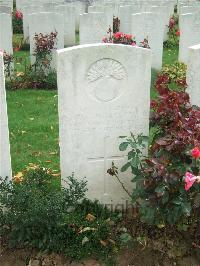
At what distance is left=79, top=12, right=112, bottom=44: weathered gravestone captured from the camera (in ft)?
29.5

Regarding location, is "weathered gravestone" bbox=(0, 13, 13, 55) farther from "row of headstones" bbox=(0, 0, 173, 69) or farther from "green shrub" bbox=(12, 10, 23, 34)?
"green shrub" bbox=(12, 10, 23, 34)

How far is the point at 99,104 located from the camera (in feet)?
14.1

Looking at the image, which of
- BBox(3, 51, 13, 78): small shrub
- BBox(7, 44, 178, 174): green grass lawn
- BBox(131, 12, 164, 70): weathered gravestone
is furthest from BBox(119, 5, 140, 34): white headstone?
BBox(3, 51, 13, 78): small shrub

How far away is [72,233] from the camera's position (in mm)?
4133

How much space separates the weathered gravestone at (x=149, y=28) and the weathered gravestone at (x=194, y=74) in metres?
4.70

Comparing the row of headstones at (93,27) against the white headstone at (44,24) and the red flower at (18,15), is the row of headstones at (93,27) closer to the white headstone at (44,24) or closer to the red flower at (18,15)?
the white headstone at (44,24)

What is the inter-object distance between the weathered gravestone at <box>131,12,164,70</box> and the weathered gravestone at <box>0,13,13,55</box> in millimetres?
2351

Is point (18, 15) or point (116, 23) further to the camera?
point (18, 15)

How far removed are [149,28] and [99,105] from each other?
522 centimetres

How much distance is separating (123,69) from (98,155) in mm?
863

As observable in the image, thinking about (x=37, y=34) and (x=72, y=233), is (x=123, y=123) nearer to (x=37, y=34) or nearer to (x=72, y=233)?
(x=72, y=233)

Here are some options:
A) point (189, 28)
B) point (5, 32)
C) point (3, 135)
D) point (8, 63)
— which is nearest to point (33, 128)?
point (8, 63)

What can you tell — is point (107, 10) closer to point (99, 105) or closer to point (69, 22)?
A: point (69, 22)

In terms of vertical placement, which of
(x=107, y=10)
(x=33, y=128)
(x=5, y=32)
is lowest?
(x=33, y=128)
